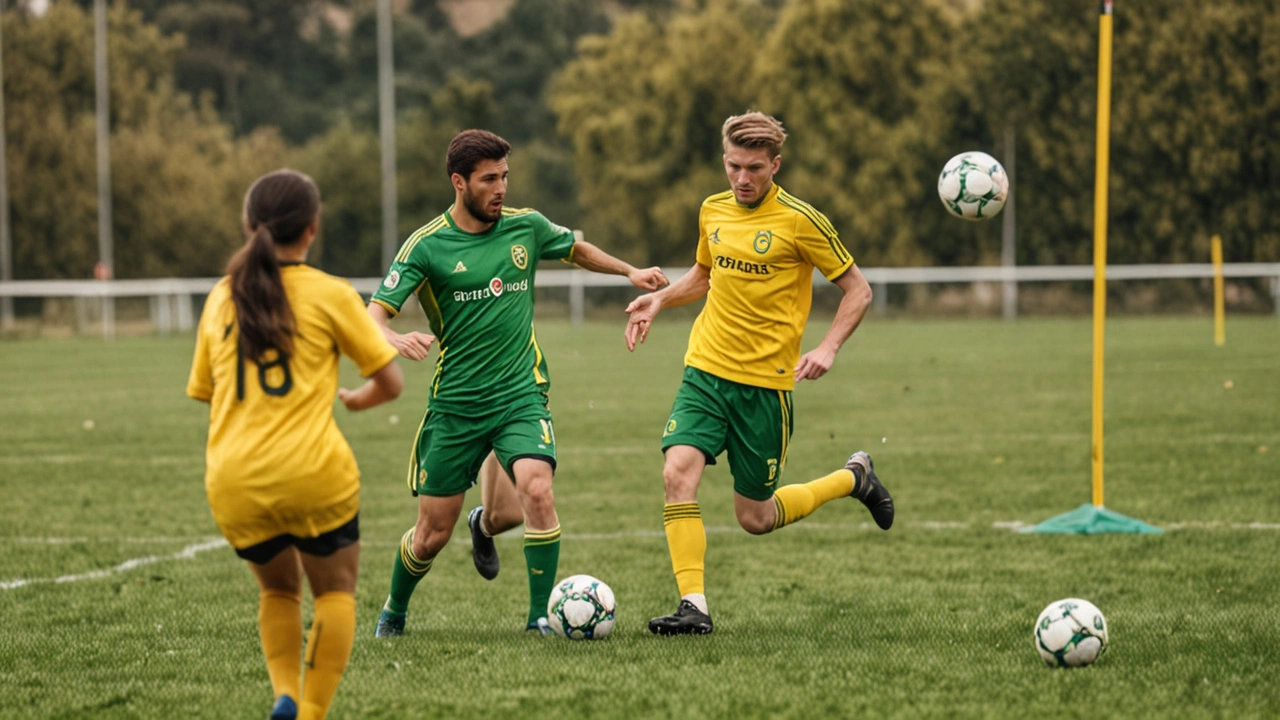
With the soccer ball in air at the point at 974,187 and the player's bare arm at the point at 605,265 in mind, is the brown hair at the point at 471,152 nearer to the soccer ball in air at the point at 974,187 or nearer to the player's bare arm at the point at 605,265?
the player's bare arm at the point at 605,265

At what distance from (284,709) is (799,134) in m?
49.2

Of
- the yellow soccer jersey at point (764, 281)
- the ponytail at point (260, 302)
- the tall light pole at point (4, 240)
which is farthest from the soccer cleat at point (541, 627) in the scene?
the tall light pole at point (4, 240)

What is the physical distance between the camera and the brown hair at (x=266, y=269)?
4609 millimetres

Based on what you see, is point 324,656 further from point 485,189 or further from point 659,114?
point 659,114

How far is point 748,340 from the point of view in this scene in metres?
7.37

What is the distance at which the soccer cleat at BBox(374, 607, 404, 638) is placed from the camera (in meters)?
7.28

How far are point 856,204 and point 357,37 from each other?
3486 centimetres

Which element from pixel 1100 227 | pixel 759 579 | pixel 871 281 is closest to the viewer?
pixel 759 579

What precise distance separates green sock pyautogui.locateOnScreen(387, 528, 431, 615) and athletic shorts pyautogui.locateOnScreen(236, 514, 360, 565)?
7.48 feet

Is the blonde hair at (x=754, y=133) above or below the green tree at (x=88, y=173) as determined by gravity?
below

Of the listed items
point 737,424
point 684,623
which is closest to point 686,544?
point 684,623

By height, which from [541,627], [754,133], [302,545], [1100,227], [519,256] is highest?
[754,133]

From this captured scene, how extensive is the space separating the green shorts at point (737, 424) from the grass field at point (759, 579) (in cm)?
77

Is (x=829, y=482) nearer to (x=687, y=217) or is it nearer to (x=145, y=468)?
(x=145, y=468)
